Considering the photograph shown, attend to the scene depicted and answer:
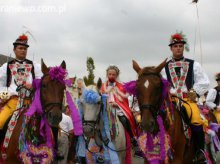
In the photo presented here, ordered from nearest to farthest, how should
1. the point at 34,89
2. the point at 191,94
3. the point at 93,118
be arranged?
the point at 34,89 < the point at 93,118 < the point at 191,94

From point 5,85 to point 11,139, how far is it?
1.75 meters

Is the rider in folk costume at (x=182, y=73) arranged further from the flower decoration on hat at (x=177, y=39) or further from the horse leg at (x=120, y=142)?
the horse leg at (x=120, y=142)

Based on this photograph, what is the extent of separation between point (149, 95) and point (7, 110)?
3.26 m

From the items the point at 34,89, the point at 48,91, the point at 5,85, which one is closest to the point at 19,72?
the point at 5,85

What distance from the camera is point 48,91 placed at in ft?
23.0

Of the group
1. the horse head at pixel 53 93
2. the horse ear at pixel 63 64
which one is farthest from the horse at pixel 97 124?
the horse head at pixel 53 93

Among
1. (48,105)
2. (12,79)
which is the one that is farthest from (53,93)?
(12,79)

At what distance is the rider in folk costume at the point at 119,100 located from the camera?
30.4 ft

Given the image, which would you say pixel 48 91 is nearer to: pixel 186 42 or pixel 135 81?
pixel 135 81

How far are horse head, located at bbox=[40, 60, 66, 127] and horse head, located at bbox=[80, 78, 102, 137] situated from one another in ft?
3.29

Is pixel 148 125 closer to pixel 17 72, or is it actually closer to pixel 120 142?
pixel 120 142

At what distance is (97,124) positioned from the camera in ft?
27.0

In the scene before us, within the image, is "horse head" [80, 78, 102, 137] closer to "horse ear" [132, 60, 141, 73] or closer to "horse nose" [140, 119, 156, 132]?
"horse ear" [132, 60, 141, 73]

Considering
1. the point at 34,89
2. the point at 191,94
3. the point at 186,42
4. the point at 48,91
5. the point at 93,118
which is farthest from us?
the point at 186,42
